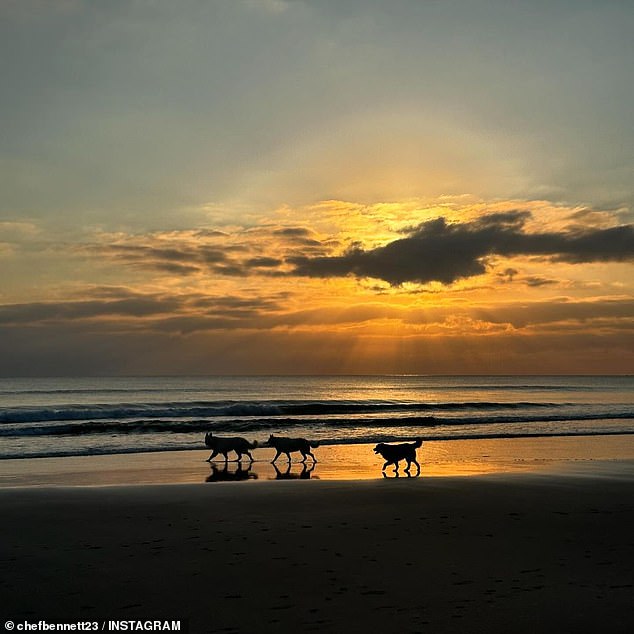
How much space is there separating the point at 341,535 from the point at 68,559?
334cm

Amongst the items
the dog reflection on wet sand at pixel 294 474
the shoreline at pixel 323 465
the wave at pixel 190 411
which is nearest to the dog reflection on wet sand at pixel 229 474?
the shoreline at pixel 323 465

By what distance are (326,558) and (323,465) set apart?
10212 mm

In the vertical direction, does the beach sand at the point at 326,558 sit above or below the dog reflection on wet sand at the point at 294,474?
above

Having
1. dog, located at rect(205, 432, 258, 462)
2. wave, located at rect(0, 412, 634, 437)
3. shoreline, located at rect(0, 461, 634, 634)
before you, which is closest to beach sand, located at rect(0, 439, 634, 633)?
shoreline, located at rect(0, 461, 634, 634)

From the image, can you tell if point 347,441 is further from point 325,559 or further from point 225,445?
point 325,559

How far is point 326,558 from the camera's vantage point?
723 centimetres

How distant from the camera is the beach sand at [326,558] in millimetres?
5594

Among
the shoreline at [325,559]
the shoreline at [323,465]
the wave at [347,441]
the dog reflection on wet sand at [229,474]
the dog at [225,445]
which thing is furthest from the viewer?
the wave at [347,441]

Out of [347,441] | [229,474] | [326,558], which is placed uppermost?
[326,558]

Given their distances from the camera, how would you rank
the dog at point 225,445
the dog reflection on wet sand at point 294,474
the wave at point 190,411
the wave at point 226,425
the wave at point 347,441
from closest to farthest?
1. the dog reflection on wet sand at point 294,474
2. the dog at point 225,445
3. the wave at point 347,441
4. the wave at point 226,425
5. the wave at point 190,411

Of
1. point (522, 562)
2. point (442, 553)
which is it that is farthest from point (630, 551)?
point (442, 553)

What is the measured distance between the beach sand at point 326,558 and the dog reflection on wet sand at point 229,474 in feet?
7.63

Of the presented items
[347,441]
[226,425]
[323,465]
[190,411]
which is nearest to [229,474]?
[323,465]

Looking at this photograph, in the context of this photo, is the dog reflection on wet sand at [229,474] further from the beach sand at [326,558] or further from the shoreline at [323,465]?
the beach sand at [326,558]
